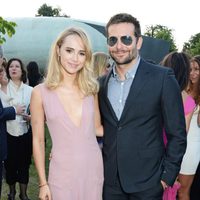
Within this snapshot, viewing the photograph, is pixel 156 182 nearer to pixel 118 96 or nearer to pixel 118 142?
pixel 118 142

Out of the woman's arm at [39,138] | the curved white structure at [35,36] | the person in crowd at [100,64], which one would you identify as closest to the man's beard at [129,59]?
the woman's arm at [39,138]

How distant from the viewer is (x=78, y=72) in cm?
311

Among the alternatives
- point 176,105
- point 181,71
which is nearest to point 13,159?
point 181,71

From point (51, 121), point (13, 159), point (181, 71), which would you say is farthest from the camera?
point (13, 159)

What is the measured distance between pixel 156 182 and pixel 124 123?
532mm

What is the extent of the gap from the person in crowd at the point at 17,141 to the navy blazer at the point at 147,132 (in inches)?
112

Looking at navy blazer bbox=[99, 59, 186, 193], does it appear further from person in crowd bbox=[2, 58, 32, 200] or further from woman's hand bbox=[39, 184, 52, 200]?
person in crowd bbox=[2, 58, 32, 200]

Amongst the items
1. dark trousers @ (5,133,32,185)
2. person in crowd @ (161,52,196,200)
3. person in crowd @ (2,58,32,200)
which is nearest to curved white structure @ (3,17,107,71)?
person in crowd @ (2,58,32,200)

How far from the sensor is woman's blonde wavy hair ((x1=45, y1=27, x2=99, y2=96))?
9.74 ft

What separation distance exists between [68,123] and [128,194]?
74cm

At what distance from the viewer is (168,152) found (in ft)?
9.77

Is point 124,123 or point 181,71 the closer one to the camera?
point 124,123

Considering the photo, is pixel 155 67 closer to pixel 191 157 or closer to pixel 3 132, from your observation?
pixel 191 157

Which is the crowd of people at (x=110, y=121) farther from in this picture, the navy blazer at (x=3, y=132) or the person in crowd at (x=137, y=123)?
the navy blazer at (x=3, y=132)
